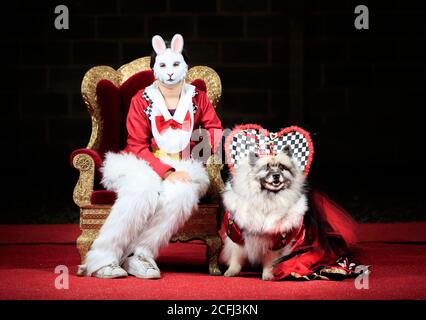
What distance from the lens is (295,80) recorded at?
7.19m

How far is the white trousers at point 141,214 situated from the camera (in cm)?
413

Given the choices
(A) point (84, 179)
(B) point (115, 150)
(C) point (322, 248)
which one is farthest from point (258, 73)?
(C) point (322, 248)

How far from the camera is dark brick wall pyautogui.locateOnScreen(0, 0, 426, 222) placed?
7.20 meters

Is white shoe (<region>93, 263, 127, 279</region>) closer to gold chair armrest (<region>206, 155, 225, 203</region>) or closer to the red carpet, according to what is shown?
the red carpet

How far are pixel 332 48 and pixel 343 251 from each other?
10.3ft

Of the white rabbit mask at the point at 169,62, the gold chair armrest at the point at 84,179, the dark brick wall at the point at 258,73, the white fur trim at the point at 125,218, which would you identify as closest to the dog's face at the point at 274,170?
the white fur trim at the point at 125,218

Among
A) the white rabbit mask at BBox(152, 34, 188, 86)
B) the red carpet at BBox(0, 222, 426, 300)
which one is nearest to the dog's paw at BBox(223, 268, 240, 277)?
the red carpet at BBox(0, 222, 426, 300)

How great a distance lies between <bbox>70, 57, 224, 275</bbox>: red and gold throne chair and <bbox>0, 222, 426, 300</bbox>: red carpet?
0.19 m

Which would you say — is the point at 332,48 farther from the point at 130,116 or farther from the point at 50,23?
the point at 130,116

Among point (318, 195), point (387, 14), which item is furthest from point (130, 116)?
point (387, 14)

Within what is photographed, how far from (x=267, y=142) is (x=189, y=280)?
2.42 feet

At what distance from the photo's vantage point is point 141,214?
4.14m

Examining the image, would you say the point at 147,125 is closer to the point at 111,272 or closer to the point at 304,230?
the point at 111,272

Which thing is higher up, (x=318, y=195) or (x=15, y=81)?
(x=15, y=81)
